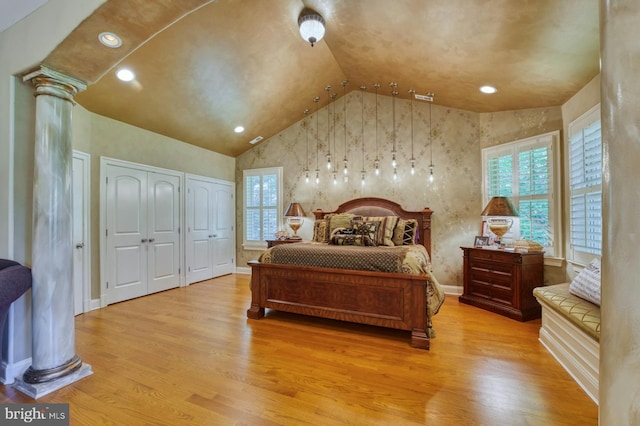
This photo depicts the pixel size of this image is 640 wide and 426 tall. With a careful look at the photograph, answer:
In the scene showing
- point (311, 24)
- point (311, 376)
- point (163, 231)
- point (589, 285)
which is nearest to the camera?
point (311, 376)

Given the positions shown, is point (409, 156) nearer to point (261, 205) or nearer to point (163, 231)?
point (261, 205)

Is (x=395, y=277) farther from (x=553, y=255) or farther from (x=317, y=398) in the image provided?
(x=553, y=255)

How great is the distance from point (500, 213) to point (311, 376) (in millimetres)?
2990

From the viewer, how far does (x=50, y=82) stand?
203 centimetres

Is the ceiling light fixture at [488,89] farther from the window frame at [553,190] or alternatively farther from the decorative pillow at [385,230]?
the decorative pillow at [385,230]

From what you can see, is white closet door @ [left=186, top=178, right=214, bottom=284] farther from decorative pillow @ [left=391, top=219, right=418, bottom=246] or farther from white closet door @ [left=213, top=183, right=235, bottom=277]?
decorative pillow @ [left=391, top=219, right=418, bottom=246]

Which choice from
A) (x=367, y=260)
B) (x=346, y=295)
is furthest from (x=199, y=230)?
(x=367, y=260)

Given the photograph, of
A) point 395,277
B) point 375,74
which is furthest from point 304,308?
point 375,74

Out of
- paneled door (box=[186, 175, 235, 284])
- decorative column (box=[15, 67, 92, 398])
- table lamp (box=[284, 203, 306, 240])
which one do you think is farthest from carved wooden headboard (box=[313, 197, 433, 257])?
decorative column (box=[15, 67, 92, 398])

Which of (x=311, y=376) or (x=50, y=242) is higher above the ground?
(x=50, y=242)

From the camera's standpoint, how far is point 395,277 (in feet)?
9.10

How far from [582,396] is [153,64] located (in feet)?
15.8

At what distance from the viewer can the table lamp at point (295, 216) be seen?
518 centimetres

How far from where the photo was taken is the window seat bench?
6.23 ft
